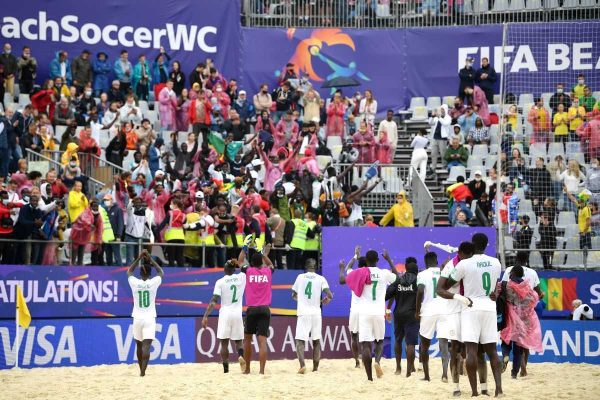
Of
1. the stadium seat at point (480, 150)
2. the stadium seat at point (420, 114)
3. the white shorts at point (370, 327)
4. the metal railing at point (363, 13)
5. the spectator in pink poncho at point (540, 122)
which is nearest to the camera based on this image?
the white shorts at point (370, 327)

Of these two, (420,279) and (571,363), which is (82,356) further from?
(571,363)

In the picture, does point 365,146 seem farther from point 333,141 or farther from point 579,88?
point 579,88

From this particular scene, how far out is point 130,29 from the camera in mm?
33438

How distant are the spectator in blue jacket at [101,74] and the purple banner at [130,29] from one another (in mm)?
814

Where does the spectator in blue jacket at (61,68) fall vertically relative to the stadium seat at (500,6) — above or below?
below

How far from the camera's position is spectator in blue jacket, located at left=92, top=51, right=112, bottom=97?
1244 inches

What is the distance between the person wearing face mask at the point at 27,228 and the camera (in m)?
22.8

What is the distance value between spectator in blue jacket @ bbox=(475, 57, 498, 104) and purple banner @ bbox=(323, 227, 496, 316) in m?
8.58

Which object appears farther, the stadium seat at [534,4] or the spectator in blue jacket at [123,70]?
the stadium seat at [534,4]

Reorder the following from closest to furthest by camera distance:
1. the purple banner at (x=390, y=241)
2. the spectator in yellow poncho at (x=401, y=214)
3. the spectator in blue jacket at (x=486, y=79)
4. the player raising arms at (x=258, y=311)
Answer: the player raising arms at (x=258, y=311) < the purple banner at (x=390, y=241) < the spectator in yellow poncho at (x=401, y=214) < the spectator in blue jacket at (x=486, y=79)

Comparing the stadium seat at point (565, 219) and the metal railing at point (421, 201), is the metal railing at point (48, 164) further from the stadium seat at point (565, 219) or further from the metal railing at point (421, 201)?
the stadium seat at point (565, 219)

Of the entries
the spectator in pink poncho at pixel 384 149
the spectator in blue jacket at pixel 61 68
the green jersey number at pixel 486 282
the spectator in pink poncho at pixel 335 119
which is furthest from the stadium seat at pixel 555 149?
the green jersey number at pixel 486 282

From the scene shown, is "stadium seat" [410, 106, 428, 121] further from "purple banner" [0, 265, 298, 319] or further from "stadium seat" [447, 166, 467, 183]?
"purple banner" [0, 265, 298, 319]

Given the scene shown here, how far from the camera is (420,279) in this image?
19.9 meters
